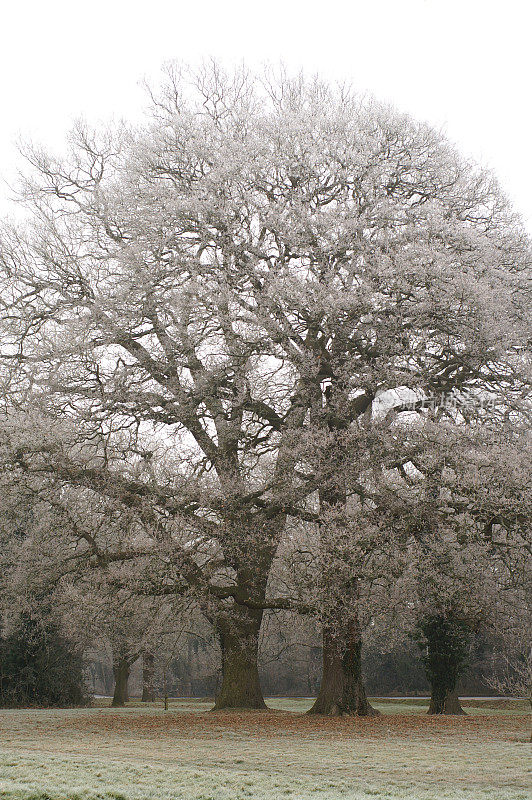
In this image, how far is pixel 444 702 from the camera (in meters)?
22.1

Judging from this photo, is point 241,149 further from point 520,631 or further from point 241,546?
point 520,631

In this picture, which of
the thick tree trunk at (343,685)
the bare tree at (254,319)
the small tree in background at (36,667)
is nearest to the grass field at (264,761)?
the thick tree trunk at (343,685)

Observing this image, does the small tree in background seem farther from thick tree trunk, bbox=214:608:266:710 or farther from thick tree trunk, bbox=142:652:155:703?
thick tree trunk, bbox=214:608:266:710

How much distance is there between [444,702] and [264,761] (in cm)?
1367

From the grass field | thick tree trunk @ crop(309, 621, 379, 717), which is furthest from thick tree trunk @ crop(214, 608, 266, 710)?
the grass field

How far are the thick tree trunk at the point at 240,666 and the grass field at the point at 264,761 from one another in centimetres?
280

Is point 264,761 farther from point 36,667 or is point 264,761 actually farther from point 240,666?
point 36,667

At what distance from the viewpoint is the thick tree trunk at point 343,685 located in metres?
17.9

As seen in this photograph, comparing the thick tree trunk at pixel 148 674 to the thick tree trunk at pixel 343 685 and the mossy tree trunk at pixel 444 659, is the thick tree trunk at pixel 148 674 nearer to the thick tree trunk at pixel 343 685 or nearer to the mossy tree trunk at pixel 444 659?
the mossy tree trunk at pixel 444 659

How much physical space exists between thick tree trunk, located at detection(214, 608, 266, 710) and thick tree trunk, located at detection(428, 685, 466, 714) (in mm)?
5738

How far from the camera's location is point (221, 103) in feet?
65.6

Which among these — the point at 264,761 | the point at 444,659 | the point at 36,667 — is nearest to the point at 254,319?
the point at 264,761

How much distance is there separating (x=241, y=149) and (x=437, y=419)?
7.48 metres

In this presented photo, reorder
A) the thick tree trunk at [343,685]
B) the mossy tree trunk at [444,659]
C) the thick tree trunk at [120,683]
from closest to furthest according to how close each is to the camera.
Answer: the thick tree trunk at [343,685]
the mossy tree trunk at [444,659]
the thick tree trunk at [120,683]
